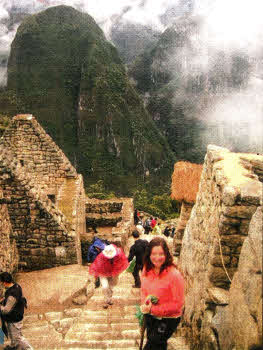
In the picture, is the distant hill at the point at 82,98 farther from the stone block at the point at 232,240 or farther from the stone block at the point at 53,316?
the stone block at the point at 232,240

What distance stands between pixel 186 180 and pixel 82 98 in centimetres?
10838

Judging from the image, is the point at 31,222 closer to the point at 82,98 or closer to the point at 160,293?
the point at 160,293

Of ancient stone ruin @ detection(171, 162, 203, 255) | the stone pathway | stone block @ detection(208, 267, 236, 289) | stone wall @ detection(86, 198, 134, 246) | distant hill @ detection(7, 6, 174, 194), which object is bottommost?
stone wall @ detection(86, 198, 134, 246)

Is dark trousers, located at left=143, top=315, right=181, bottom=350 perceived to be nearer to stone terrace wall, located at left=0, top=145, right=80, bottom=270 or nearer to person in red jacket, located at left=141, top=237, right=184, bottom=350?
person in red jacket, located at left=141, top=237, right=184, bottom=350

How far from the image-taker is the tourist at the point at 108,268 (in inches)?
193

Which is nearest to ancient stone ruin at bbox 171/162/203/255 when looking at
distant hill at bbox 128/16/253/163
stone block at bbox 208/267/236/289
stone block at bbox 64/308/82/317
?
stone block at bbox 64/308/82/317

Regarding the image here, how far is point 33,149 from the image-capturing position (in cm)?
1051

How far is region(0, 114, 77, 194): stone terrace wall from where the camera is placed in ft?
34.4

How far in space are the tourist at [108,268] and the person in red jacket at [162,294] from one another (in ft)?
6.56

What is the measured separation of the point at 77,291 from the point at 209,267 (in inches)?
134

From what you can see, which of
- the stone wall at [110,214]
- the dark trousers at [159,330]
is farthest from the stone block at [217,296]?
the stone wall at [110,214]

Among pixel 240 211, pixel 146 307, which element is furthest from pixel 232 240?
pixel 146 307

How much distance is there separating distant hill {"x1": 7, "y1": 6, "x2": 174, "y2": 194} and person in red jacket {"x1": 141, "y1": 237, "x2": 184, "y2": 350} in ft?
298

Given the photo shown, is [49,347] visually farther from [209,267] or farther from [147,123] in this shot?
[147,123]
